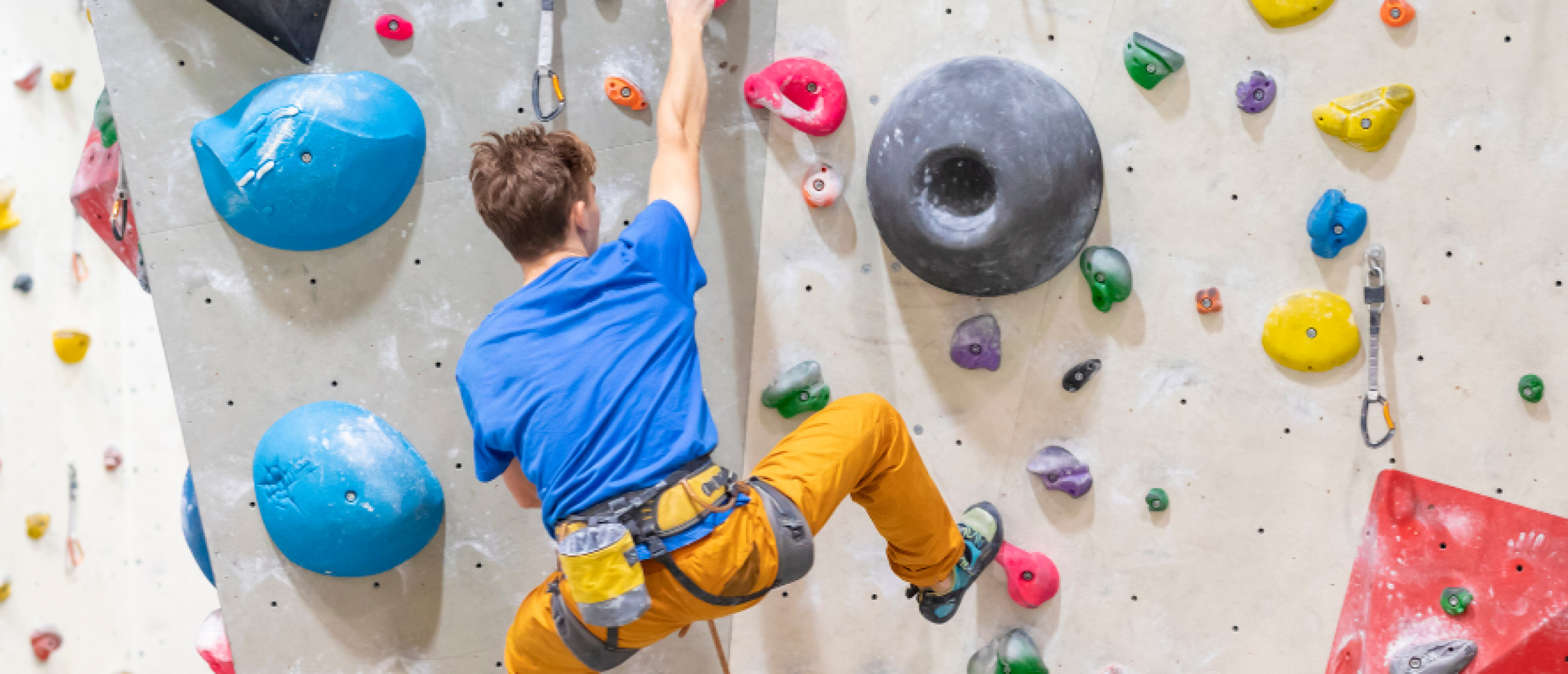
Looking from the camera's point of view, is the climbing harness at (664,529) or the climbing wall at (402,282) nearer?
the climbing harness at (664,529)

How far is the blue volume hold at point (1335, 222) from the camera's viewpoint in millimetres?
2572

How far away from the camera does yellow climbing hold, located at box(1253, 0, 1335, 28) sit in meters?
2.55

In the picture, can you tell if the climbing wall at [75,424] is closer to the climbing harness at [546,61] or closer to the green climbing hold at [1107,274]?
the climbing harness at [546,61]

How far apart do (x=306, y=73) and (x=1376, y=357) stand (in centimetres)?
306

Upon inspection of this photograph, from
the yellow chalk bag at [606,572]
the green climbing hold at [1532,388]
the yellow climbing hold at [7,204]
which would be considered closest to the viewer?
the yellow chalk bag at [606,572]

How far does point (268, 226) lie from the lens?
2.75 metres

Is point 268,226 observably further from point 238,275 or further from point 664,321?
point 664,321

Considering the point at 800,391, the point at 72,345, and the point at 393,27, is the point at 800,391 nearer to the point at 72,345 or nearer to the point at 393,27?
the point at 393,27

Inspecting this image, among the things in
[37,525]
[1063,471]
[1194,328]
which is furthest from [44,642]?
[1194,328]

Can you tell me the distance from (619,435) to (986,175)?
49.1 inches

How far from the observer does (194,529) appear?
3.12 meters

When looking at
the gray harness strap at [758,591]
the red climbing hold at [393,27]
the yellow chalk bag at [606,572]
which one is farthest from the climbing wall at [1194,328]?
the red climbing hold at [393,27]

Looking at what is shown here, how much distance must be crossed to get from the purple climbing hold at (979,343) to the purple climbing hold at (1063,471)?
0.30m

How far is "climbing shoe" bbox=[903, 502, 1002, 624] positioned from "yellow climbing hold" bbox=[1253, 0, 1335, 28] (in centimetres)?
153
